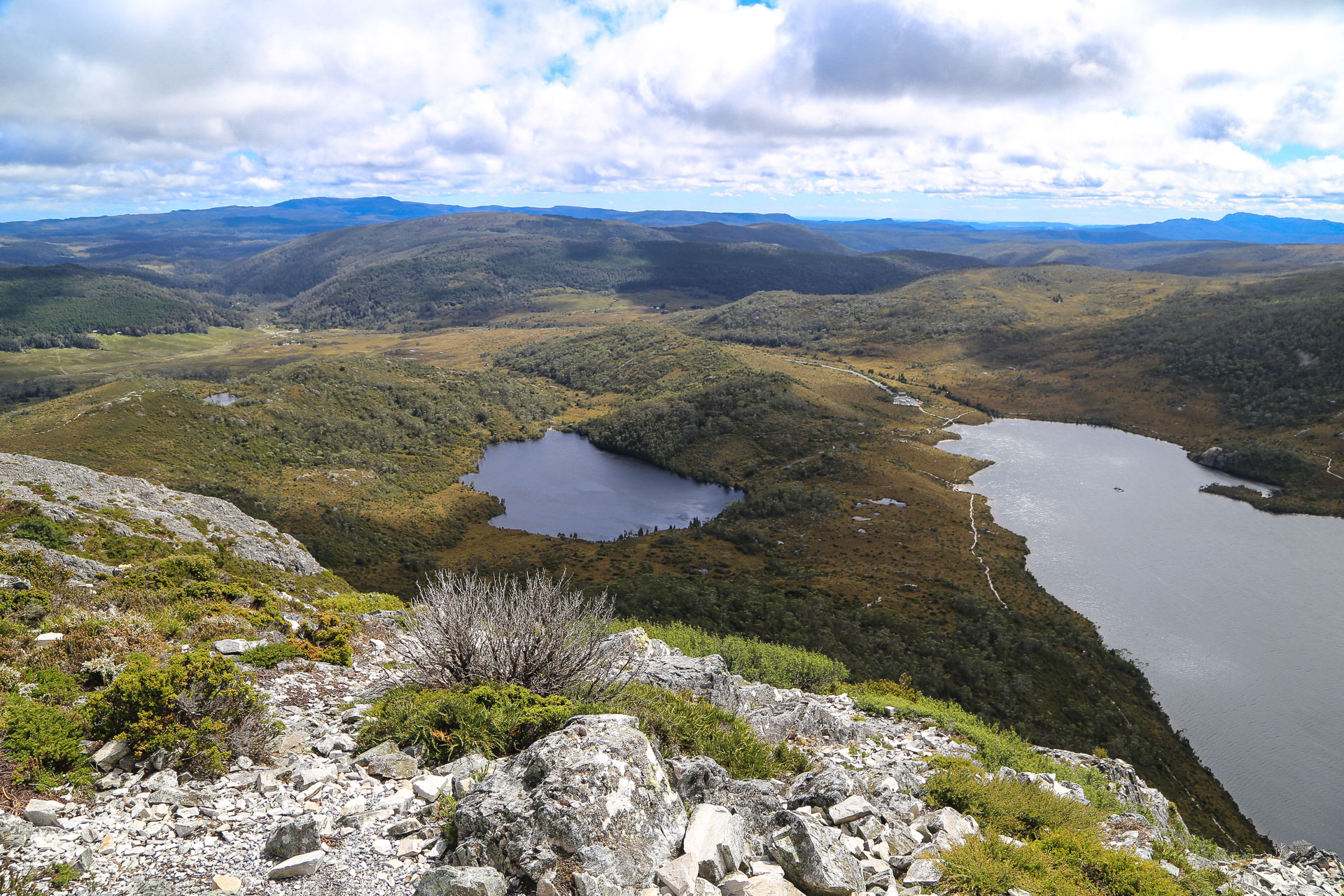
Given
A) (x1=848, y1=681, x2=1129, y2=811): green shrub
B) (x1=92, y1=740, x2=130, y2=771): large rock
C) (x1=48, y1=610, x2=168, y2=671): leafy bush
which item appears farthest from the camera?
(x1=848, y1=681, x2=1129, y2=811): green shrub

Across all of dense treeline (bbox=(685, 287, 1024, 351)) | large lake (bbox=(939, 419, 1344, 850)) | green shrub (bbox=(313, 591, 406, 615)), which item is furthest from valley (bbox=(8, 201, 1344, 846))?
green shrub (bbox=(313, 591, 406, 615))

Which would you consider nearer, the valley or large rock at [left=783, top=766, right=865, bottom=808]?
large rock at [left=783, top=766, right=865, bottom=808]

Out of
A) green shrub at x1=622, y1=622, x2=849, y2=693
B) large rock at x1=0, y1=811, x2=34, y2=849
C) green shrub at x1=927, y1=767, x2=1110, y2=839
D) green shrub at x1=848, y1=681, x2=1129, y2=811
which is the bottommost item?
green shrub at x1=622, y1=622, x2=849, y2=693

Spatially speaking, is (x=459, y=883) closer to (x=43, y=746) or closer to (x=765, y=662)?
(x=43, y=746)

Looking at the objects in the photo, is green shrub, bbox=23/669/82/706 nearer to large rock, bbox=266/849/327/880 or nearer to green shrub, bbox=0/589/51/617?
green shrub, bbox=0/589/51/617

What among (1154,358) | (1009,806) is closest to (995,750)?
(1009,806)

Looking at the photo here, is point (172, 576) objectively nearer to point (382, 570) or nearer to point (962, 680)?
point (962, 680)

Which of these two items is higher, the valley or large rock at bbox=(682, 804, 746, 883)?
large rock at bbox=(682, 804, 746, 883)

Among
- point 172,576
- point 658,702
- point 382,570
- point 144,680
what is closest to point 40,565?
point 172,576
